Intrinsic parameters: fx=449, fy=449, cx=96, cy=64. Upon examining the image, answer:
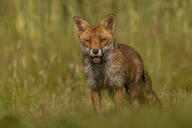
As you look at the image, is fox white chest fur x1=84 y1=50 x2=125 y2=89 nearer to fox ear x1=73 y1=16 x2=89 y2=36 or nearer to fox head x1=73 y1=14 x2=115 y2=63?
fox head x1=73 y1=14 x2=115 y2=63

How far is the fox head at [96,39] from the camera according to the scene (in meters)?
6.96

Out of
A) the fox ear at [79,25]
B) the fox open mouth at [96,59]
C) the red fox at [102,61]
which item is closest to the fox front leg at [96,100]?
the red fox at [102,61]

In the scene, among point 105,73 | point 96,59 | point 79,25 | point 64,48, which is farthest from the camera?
point 64,48

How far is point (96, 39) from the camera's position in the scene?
7.08 m

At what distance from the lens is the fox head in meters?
6.96

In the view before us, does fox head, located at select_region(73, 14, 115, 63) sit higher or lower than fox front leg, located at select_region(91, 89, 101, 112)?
higher

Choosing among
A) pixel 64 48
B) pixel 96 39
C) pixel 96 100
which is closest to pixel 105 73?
pixel 96 100

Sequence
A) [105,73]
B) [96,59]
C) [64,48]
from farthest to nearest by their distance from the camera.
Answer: [64,48] → [105,73] → [96,59]

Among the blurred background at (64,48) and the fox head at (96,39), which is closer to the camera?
the fox head at (96,39)

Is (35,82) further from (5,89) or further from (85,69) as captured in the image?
(85,69)

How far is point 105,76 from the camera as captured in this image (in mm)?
7230

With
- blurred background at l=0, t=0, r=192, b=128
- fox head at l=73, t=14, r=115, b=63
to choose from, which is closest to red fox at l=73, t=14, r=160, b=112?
fox head at l=73, t=14, r=115, b=63

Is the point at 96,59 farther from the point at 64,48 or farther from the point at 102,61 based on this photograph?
the point at 64,48

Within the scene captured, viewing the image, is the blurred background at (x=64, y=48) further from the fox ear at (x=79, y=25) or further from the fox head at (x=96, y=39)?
the fox ear at (x=79, y=25)
